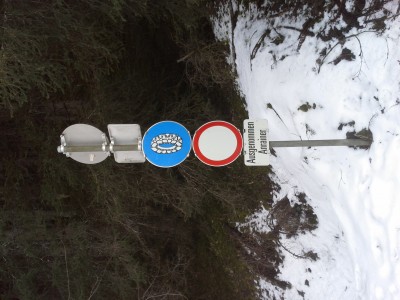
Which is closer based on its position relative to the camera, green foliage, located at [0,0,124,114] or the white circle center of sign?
Result: the white circle center of sign

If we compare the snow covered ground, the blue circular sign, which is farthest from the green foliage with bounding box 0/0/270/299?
the blue circular sign

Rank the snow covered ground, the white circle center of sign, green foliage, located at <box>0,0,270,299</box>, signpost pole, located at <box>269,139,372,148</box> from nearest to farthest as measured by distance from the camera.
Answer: the white circle center of sign < signpost pole, located at <box>269,139,372,148</box> < the snow covered ground < green foliage, located at <box>0,0,270,299</box>

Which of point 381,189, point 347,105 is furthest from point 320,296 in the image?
point 347,105

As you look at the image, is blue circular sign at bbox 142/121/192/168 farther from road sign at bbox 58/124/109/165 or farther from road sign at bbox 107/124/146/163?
road sign at bbox 58/124/109/165

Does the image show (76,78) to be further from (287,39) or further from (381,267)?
(381,267)

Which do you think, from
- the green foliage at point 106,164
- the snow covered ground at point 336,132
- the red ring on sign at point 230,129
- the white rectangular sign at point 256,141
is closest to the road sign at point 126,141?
the red ring on sign at point 230,129
